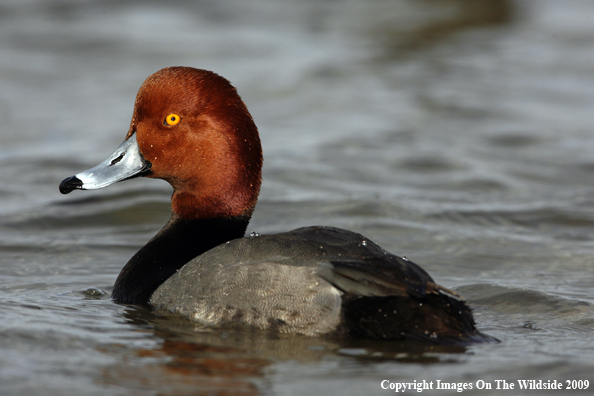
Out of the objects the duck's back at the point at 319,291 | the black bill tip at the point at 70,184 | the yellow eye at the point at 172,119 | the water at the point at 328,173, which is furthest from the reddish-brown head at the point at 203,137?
the water at the point at 328,173

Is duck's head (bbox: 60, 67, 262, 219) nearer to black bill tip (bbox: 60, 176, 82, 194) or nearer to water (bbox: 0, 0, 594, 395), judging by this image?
black bill tip (bbox: 60, 176, 82, 194)

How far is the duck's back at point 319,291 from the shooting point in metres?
3.50

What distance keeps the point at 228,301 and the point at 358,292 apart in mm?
663

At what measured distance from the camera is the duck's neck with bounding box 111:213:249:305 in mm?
4215

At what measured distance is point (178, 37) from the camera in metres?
13.4

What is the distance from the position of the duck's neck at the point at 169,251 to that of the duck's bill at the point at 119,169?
13.9 inches

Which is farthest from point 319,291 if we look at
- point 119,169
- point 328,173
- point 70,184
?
point 328,173

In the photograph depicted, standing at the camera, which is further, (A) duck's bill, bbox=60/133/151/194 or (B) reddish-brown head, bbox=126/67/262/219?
(A) duck's bill, bbox=60/133/151/194

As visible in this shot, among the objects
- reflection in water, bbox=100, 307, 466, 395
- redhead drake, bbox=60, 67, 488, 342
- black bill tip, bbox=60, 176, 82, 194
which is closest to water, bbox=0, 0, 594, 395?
reflection in water, bbox=100, 307, 466, 395

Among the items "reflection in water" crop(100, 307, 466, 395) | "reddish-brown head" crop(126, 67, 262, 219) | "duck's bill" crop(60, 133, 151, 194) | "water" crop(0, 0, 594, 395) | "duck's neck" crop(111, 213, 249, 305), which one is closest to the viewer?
"reflection in water" crop(100, 307, 466, 395)

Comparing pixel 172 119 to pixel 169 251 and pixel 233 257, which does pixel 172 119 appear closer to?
pixel 169 251

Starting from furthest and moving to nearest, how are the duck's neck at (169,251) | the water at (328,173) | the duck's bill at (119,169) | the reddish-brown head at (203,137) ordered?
1. the duck's bill at (119,169)
2. the reddish-brown head at (203,137)
3. the duck's neck at (169,251)
4. the water at (328,173)

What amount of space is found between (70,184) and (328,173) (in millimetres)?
3815

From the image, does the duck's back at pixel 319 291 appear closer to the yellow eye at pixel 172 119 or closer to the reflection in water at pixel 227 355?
the reflection in water at pixel 227 355
